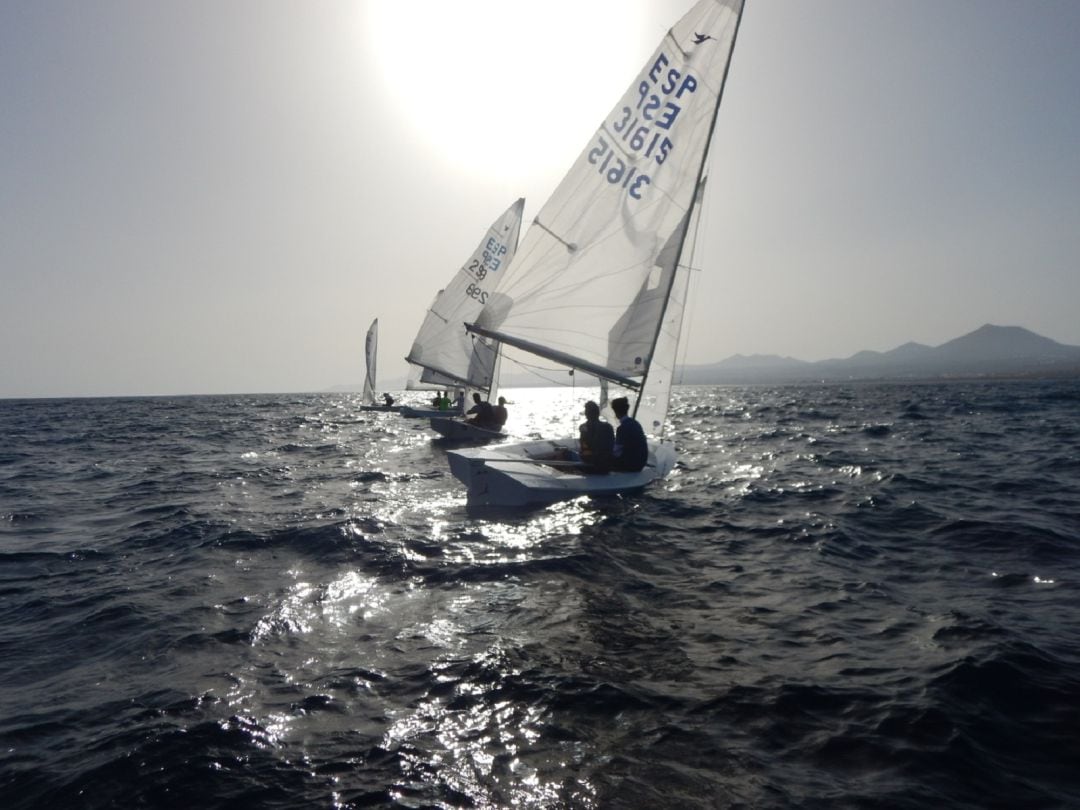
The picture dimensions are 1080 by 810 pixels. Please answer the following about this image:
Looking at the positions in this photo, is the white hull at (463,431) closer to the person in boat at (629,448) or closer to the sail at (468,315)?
the sail at (468,315)

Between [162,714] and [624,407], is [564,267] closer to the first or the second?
[624,407]

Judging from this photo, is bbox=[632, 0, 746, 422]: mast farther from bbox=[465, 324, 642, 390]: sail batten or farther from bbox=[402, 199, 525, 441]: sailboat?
bbox=[402, 199, 525, 441]: sailboat

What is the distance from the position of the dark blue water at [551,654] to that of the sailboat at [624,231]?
3.14m

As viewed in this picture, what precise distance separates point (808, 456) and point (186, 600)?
1677cm

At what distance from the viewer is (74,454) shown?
76.3 feet

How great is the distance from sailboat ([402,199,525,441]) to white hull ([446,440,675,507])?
38.4ft

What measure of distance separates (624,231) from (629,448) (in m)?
4.24

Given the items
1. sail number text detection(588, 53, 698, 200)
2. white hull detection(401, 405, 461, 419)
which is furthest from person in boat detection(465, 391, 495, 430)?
sail number text detection(588, 53, 698, 200)

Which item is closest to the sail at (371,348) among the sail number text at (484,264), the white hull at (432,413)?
the white hull at (432,413)

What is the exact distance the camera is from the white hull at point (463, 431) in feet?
75.4

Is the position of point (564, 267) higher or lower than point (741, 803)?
higher

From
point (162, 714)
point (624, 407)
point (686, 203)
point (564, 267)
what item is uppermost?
point (686, 203)

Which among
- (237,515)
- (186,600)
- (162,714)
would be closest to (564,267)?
(237,515)

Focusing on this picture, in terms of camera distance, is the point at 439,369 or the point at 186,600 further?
the point at 439,369
